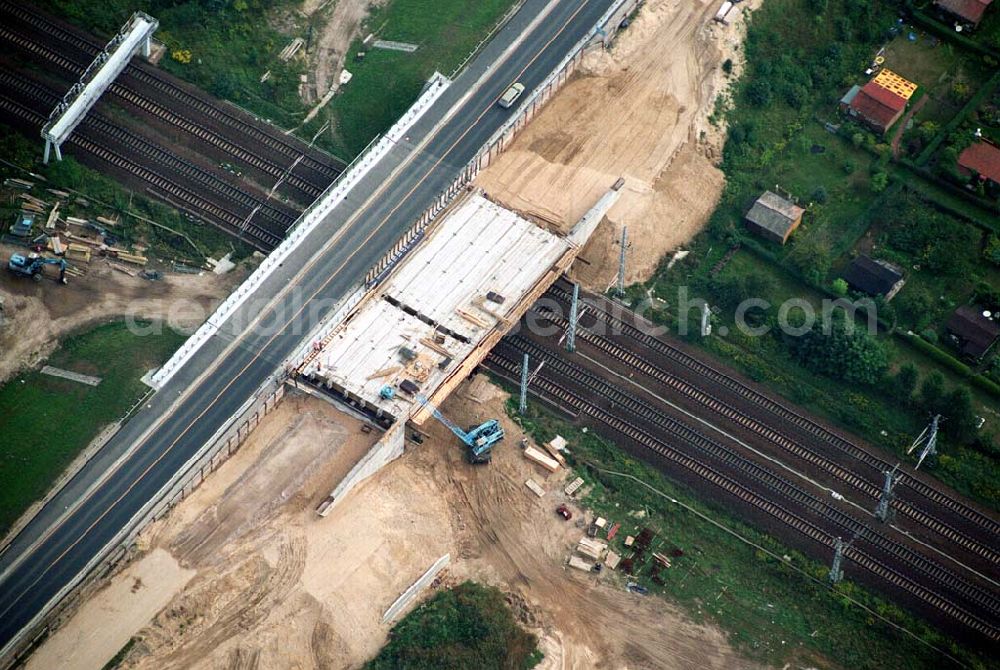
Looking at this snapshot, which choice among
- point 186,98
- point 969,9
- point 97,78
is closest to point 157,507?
point 186,98

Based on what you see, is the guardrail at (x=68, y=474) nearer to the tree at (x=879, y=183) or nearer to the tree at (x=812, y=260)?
the tree at (x=812, y=260)

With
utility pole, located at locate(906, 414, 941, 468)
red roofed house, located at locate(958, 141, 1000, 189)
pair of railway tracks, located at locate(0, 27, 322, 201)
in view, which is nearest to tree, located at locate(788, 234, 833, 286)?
utility pole, located at locate(906, 414, 941, 468)

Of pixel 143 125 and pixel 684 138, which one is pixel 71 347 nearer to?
pixel 143 125

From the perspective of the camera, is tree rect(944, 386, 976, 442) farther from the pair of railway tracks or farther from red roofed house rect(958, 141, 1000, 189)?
the pair of railway tracks

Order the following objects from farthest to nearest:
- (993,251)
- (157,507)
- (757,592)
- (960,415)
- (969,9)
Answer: (969,9) → (993,251) → (960,415) → (757,592) → (157,507)

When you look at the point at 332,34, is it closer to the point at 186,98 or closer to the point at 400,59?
the point at 400,59

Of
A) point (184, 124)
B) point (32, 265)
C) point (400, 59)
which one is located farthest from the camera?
point (400, 59)

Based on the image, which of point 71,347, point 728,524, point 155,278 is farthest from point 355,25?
point 728,524
